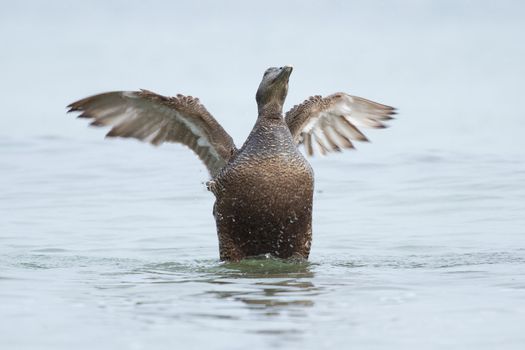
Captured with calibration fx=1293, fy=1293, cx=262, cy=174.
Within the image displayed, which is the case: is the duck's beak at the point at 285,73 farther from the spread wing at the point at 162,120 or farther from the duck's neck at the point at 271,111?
the spread wing at the point at 162,120

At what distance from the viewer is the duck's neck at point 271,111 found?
35.5ft

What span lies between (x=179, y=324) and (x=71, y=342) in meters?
0.74

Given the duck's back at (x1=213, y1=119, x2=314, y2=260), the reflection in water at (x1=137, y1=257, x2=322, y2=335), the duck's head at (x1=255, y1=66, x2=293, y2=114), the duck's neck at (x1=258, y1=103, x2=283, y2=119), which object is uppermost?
the duck's head at (x1=255, y1=66, x2=293, y2=114)

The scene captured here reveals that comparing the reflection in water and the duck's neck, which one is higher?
the duck's neck

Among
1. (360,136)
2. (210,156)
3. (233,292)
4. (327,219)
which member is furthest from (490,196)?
(233,292)

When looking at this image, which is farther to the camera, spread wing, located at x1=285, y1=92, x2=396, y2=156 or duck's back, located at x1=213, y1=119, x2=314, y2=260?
spread wing, located at x1=285, y1=92, x2=396, y2=156

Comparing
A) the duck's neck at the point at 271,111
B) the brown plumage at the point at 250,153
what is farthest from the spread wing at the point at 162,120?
the duck's neck at the point at 271,111

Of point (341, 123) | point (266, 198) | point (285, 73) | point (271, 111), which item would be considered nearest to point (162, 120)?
point (271, 111)

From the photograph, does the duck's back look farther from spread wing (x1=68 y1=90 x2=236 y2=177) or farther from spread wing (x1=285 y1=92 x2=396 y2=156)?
spread wing (x1=285 y1=92 x2=396 y2=156)

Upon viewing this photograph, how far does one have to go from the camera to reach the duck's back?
10.3 m

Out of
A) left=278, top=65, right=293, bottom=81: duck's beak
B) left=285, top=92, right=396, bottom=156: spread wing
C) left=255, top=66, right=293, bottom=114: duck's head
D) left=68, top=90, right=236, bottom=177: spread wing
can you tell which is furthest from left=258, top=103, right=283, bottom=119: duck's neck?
left=285, top=92, right=396, bottom=156: spread wing

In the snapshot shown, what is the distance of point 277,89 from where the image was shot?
1091cm

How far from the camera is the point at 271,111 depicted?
10852mm

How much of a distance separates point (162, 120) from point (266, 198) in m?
1.66
